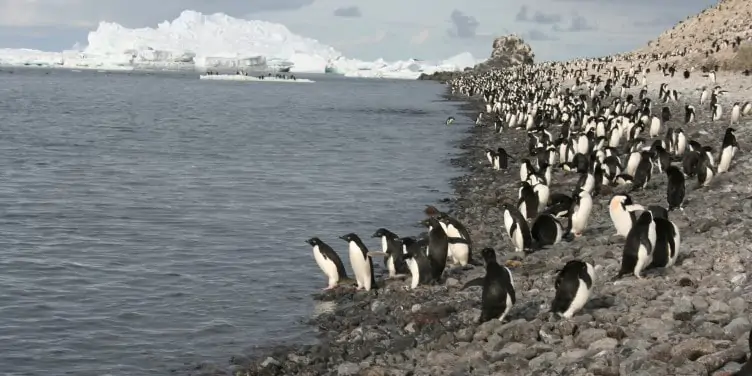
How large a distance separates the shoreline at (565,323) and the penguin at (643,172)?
8.94 feet

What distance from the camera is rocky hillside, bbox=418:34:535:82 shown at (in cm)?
12631

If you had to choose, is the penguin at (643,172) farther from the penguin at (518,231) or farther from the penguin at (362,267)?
the penguin at (362,267)

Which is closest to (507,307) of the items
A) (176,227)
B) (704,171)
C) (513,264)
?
(513,264)

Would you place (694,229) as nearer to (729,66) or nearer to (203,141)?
(203,141)

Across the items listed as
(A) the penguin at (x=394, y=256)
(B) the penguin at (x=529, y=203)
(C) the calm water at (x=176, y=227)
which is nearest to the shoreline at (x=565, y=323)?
(A) the penguin at (x=394, y=256)

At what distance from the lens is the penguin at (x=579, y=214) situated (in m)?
13.5

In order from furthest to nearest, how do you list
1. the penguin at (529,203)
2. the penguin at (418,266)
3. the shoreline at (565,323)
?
the penguin at (529,203) < the penguin at (418,266) < the shoreline at (565,323)

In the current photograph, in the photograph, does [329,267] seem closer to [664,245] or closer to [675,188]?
[664,245]

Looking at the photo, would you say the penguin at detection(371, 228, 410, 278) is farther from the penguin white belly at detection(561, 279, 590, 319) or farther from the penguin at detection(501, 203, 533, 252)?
the penguin white belly at detection(561, 279, 590, 319)

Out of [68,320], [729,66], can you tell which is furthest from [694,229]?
[729,66]

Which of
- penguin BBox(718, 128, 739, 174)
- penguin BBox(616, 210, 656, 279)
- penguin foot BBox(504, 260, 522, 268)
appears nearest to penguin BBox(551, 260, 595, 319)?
penguin BBox(616, 210, 656, 279)

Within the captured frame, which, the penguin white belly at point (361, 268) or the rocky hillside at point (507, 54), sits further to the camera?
the rocky hillside at point (507, 54)

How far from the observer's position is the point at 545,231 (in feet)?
42.3

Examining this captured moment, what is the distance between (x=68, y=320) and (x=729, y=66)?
1698 inches
